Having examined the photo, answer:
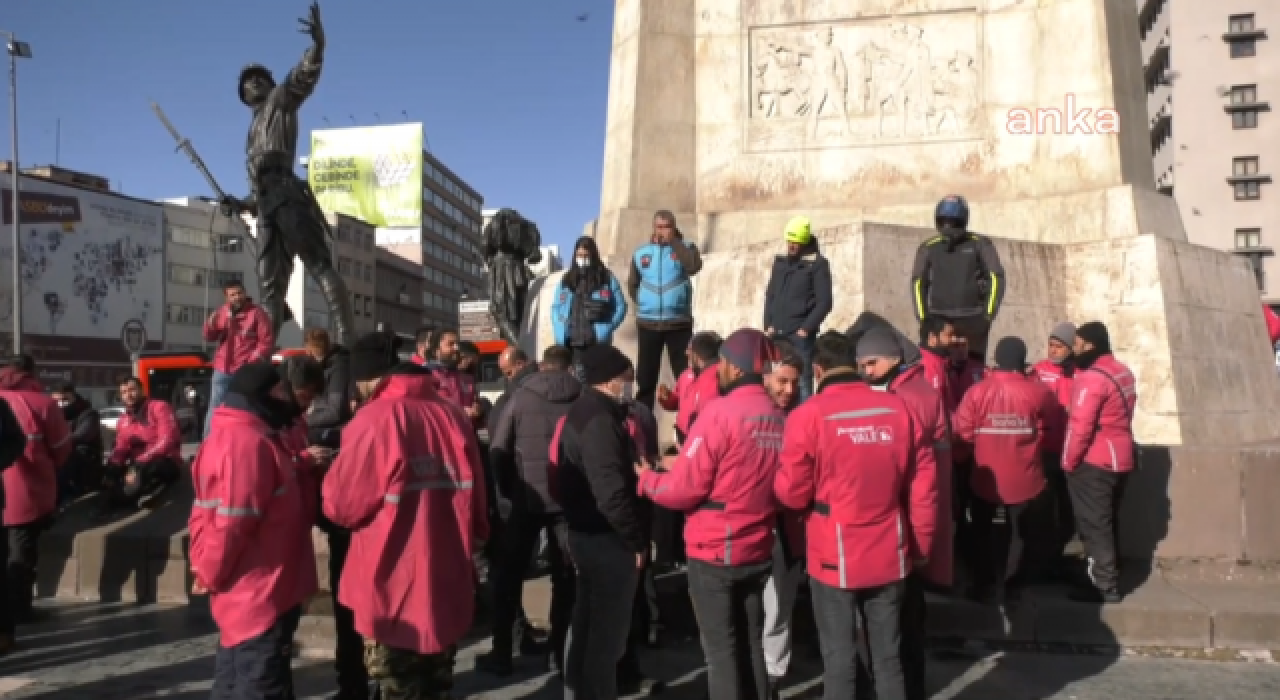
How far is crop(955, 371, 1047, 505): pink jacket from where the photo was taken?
6199mm

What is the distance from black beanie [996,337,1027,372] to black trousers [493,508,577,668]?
2908 millimetres

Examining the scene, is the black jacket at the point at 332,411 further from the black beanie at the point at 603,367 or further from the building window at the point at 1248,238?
the building window at the point at 1248,238

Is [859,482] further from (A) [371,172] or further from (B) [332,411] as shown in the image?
(A) [371,172]

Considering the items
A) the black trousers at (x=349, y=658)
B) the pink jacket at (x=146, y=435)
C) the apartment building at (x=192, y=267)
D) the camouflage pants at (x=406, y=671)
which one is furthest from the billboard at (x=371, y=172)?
the camouflage pants at (x=406, y=671)

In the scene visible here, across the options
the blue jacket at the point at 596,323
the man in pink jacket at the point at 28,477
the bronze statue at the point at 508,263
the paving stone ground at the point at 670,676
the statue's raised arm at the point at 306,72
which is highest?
the statue's raised arm at the point at 306,72

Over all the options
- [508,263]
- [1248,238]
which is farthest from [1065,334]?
[1248,238]

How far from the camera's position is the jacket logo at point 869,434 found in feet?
13.9

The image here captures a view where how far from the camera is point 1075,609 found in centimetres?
637

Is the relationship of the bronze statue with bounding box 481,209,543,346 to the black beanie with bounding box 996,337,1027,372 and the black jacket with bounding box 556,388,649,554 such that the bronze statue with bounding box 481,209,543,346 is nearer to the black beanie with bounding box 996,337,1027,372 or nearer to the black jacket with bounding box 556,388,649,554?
the black beanie with bounding box 996,337,1027,372

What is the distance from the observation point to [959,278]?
24.1ft

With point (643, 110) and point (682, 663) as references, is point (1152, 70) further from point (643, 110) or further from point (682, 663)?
point (682, 663)

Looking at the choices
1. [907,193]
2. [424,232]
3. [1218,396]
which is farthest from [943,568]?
[424,232]

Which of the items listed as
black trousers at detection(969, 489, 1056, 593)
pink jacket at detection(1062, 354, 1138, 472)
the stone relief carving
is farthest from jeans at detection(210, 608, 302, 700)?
the stone relief carving

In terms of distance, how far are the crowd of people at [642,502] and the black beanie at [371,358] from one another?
0.01 metres
